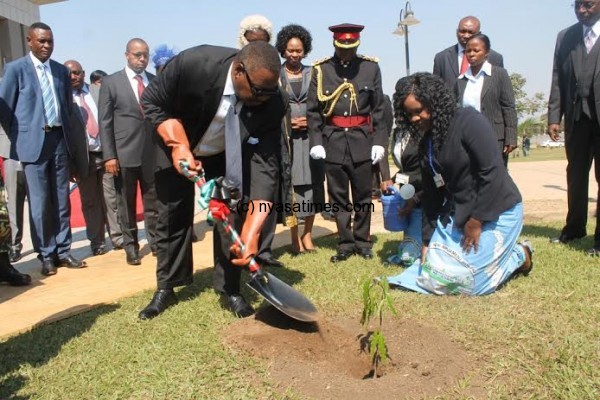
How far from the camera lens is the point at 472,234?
366cm

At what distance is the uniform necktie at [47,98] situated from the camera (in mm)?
4762

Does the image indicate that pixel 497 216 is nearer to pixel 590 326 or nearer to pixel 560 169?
pixel 590 326

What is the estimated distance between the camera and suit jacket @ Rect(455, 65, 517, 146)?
4.93 meters

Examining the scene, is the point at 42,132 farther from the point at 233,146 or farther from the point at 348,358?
the point at 348,358

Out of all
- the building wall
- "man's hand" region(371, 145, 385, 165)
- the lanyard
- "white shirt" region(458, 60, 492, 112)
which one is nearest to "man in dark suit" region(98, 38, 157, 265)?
"man's hand" region(371, 145, 385, 165)

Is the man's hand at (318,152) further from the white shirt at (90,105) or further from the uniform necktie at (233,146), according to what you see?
the white shirt at (90,105)

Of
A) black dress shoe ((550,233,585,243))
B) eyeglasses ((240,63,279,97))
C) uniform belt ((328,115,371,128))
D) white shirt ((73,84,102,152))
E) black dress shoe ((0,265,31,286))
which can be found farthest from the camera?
white shirt ((73,84,102,152))

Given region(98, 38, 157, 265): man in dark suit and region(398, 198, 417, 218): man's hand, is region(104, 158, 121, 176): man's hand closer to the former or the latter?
region(98, 38, 157, 265): man in dark suit

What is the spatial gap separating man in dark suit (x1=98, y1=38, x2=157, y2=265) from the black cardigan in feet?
9.19

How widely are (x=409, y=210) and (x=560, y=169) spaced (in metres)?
9.25

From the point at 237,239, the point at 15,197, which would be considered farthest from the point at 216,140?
the point at 15,197

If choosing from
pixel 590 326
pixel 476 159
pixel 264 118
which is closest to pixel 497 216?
pixel 476 159

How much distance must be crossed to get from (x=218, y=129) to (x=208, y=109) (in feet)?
0.43

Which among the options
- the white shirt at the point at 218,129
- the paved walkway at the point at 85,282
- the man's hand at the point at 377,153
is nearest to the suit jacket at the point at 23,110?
the paved walkway at the point at 85,282
